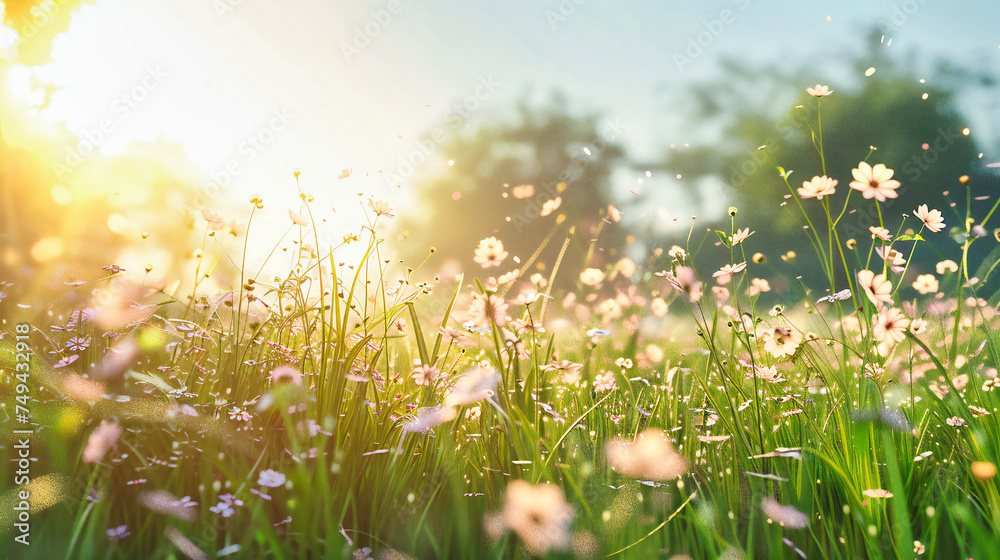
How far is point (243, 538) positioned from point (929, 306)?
445 centimetres

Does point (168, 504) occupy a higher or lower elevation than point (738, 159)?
lower

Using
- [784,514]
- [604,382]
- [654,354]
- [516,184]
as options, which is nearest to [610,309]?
[654,354]

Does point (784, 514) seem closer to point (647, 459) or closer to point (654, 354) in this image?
point (647, 459)

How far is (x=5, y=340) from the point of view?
192 centimetres

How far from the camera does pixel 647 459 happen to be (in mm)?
1715

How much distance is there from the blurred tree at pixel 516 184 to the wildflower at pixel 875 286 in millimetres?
11471

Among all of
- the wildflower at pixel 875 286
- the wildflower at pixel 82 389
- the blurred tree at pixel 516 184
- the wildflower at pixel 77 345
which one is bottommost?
the wildflower at pixel 82 389

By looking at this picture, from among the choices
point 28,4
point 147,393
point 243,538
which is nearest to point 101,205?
point 28,4

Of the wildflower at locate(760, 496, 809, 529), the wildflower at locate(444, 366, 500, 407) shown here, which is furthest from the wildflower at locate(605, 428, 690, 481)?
the wildflower at locate(444, 366, 500, 407)

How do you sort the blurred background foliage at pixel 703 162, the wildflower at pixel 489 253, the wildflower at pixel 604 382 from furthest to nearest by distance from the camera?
the blurred background foliage at pixel 703 162
the wildflower at pixel 604 382
the wildflower at pixel 489 253

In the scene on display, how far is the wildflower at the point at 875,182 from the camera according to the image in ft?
6.05

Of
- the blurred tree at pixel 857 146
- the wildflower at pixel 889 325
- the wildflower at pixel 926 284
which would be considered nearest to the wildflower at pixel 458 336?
the wildflower at pixel 889 325

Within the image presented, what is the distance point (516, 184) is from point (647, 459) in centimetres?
1350

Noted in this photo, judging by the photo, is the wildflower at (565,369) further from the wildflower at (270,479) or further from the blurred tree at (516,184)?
the blurred tree at (516,184)
